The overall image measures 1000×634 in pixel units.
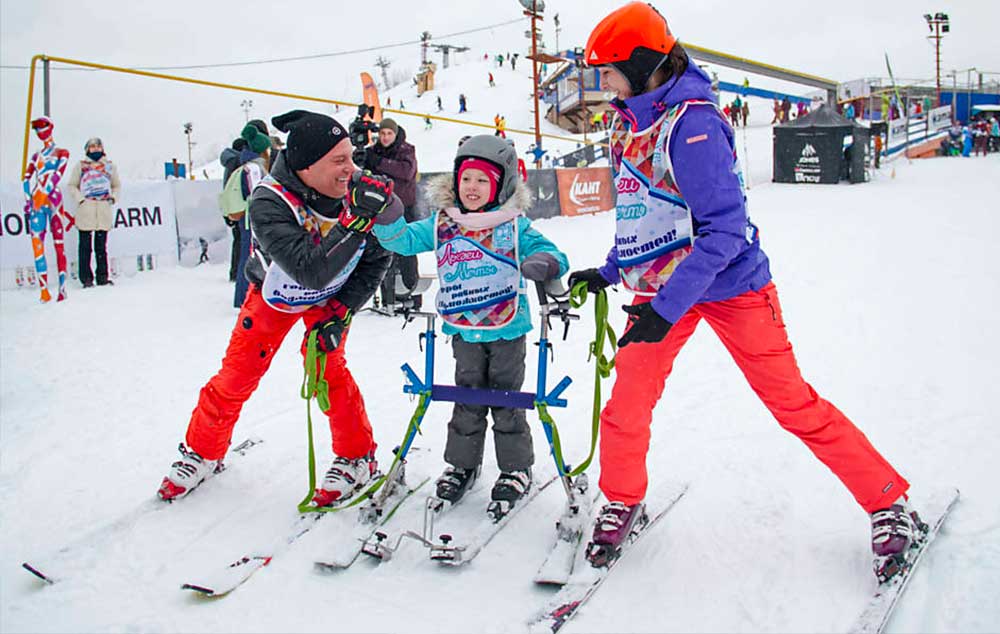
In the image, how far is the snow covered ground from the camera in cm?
252

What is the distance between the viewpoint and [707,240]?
239 centimetres

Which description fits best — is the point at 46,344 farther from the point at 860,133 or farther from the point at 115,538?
the point at 860,133

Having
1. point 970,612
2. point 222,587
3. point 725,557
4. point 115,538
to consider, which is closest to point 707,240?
point 725,557

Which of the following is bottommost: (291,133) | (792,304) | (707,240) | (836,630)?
(836,630)

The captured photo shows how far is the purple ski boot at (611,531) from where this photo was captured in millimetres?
2723

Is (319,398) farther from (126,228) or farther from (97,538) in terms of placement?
(126,228)

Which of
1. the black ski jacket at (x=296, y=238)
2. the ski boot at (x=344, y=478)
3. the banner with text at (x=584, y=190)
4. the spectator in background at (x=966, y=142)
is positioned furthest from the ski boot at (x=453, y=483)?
the spectator in background at (x=966, y=142)

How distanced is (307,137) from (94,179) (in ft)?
23.6

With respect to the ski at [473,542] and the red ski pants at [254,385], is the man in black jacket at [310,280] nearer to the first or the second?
the red ski pants at [254,385]

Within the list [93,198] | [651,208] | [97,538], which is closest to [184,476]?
[97,538]

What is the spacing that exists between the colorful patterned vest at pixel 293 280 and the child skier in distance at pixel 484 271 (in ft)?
1.06

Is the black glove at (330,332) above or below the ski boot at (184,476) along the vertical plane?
above

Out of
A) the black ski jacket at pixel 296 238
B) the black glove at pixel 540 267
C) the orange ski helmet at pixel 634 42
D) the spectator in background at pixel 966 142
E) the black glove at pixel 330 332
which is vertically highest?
the spectator in background at pixel 966 142

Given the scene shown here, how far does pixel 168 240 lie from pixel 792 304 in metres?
8.74
